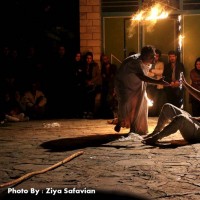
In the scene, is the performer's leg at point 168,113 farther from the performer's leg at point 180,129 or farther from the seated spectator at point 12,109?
the seated spectator at point 12,109

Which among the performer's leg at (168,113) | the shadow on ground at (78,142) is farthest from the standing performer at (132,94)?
the performer's leg at (168,113)

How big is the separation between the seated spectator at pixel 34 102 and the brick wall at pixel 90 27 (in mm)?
2362

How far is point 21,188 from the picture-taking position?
5758mm

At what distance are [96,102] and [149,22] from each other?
3409 mm

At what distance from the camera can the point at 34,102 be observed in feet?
46.1

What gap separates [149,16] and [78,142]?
726cm

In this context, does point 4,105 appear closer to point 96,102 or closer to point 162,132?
point 96,102

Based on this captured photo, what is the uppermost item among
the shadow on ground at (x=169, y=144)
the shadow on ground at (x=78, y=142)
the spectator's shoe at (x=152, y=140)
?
the spectator's shoe at (x=152, y=140)

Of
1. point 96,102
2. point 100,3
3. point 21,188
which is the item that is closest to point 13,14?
point 100,3

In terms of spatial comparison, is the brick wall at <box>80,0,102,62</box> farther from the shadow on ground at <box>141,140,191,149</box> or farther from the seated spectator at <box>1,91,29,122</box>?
the shadow on ground at <box>141,140,191,149</box>

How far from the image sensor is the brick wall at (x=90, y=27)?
1525 cm

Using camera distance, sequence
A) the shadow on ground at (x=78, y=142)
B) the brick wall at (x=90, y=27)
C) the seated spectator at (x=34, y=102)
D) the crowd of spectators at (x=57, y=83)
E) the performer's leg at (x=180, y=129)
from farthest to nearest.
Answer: the brick wall at (x=90, y=27) < the seated spectator at (x=34, y=102) < the crowd of spectators at (x=57, y=83) < the shadow on ground at (x=78, y=142) < the performer's leg at (x=180, y=129)

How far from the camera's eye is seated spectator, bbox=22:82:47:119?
13984 mm

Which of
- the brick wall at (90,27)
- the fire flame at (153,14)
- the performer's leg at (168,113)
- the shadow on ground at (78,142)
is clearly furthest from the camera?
the brick wall at (90,27)
